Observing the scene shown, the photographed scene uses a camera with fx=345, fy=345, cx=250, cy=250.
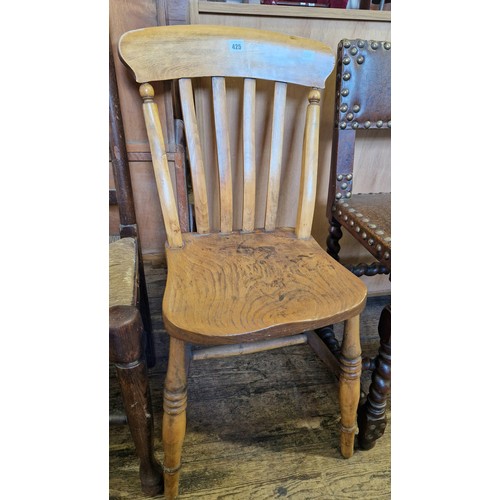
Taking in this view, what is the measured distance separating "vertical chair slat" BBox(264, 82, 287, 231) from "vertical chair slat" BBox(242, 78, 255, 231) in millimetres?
43

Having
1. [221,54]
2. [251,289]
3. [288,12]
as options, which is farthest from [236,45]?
[251,289]

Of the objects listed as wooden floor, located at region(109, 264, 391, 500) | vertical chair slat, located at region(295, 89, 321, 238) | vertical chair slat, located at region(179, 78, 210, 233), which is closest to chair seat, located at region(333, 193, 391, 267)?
vertical chair slat, located at region(295, 89, 321, 238)

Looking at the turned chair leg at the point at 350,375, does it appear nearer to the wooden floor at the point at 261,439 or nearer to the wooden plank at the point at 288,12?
the wooden floor at the point at 261,439

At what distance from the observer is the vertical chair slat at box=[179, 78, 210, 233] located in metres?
0.73

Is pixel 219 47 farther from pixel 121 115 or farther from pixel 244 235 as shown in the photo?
pixel 244 235

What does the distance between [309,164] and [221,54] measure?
30 cm

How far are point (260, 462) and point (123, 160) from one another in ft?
2.46

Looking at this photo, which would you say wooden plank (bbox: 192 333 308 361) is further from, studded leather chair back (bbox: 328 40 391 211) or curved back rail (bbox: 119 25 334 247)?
studded leather chair back (bbox: 328 40 391 211)

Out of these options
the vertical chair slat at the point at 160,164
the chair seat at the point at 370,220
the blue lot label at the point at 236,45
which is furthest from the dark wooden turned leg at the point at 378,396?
the blue lot label at the point at 236,45

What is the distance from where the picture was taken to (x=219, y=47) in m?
0.72

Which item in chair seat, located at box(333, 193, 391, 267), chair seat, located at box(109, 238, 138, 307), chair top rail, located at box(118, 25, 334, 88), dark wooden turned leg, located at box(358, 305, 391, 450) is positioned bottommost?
dark wooden turned leg, located at box(358, 305, 391, 450)

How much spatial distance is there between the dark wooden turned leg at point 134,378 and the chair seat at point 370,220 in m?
0.50

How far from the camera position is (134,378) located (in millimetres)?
559

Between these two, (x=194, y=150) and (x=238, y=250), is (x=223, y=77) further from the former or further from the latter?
(x=238, y=250)
